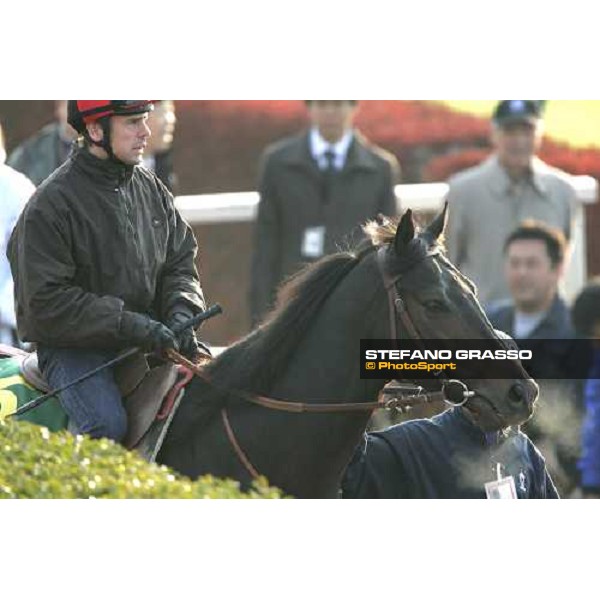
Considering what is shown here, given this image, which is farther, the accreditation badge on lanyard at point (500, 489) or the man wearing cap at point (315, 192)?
the man wearing cap at point (315, 192)

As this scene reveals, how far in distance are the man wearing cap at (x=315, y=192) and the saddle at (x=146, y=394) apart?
0.98m

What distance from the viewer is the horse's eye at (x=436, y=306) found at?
638 centimetres

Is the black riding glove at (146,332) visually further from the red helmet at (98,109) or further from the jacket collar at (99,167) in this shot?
the red helmet at (98,109)

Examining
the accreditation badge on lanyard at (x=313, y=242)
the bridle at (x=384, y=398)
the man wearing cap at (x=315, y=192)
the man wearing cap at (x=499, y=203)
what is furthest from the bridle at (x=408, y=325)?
the accreditation badge on lanyard at (x=313, y=242)

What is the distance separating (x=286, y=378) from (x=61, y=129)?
1.97 meters

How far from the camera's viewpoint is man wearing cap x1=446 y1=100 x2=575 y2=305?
7.52 m

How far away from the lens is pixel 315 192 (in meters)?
7.87

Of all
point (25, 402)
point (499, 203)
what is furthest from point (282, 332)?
point (499, 203)

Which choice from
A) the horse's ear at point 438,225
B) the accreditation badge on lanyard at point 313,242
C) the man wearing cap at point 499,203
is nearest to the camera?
the horse's ear at point 438,225

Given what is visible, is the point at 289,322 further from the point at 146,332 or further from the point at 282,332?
the point at 146,332

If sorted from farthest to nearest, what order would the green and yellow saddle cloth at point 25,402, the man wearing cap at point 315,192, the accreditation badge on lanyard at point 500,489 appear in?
the man wearing cap at point 315,192, the accreditation badge on lanyard at point 500,489, the green and yellow saddle cloth at point 25,402

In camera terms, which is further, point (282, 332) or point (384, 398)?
point (384, 398)

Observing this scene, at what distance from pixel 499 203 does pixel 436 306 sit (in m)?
1.41

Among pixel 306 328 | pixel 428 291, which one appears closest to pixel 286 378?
pixel 306 328
